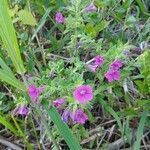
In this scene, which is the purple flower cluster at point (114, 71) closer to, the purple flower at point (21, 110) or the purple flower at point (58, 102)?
the purple flower at point (58, 102)

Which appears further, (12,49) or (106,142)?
(106,142)

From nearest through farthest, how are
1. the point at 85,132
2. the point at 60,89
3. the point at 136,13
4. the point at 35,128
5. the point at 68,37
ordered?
1. the point at 60,89
2. the point at 85,132
3. the point at 35,128
4. the point at 68,37
5. the point at 136,13

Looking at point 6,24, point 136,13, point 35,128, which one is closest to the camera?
point 6,24

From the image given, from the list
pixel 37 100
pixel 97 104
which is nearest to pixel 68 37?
pixel 97 104

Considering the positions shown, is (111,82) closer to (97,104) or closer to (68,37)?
(97,104)

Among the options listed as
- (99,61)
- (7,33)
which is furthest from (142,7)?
(7,33)

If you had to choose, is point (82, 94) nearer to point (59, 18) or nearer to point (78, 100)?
point (78, 100)

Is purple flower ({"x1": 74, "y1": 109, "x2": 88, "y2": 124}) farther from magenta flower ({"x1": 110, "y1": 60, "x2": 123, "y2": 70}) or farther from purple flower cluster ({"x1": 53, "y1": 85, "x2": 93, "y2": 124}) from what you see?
magenta flower ({"x1": 110, "y1": 60, "x2": 123, "y2": 70})
